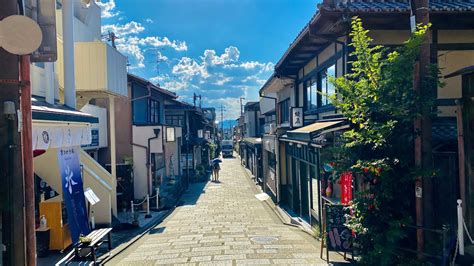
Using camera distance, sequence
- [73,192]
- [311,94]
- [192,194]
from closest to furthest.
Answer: [73,192], [311,94], [192,194]

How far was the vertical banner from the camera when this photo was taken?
29.4 feet

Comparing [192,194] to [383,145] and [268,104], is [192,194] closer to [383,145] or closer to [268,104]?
[268,104]

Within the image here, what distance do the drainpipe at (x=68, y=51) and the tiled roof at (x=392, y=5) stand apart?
815cm

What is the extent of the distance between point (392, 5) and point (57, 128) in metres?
9.27

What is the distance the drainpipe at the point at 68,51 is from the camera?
35.8 feet

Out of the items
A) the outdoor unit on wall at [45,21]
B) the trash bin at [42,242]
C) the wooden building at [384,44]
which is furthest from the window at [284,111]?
the outdoor unit on wall at [45,21]

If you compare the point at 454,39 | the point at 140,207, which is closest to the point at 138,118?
the point at 140,207

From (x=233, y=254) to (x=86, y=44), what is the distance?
9724mm

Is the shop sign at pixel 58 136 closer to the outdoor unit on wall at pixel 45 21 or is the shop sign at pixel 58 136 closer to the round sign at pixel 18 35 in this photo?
the outdoor unit on wall at pixel 45 21

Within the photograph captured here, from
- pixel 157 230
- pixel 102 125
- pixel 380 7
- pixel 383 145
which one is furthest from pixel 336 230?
pixel 102 125

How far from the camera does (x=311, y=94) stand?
14.7m

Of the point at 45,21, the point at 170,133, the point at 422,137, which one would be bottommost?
the point at 422,137

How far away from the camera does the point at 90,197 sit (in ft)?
40.0

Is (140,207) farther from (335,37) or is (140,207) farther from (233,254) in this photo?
(335,37)
